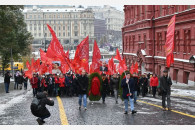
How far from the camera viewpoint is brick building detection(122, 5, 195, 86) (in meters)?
30.2

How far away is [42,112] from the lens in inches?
434

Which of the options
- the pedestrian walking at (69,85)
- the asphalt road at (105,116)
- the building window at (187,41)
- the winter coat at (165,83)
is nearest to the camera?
the asphalt road at (105,116)

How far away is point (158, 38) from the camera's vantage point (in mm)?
38375

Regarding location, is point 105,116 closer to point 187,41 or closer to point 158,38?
point 187,41

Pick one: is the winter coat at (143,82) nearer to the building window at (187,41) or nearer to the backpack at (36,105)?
the building window at (187,41)

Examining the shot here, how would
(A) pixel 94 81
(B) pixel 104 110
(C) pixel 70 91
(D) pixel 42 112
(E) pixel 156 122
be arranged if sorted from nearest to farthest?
(D) pixel 42 112 < (E) pixel 156 122 < (B) pixel 104 110 < (A) pixel 94 81 < (C) pixel 70 91

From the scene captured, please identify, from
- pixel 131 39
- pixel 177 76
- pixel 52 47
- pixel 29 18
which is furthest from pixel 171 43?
pixel 29 18

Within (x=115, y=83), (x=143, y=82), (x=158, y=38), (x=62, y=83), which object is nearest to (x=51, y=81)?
(x=62, y=83)

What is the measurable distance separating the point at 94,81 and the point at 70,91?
4.74m

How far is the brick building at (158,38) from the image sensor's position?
30.2 meters

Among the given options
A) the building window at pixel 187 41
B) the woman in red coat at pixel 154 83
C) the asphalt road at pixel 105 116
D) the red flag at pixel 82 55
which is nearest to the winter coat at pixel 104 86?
the asphalt road at pixel 105 116

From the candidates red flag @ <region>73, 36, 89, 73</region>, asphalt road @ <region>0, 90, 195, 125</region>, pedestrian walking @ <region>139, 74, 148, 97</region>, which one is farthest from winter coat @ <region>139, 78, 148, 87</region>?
asphalt road @ <region>0, 90, 195, 125</region>

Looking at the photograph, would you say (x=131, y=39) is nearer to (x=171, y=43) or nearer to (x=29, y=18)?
(x=171, y=43)

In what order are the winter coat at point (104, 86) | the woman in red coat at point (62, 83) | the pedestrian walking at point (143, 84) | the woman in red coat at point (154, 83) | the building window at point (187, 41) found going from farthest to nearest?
the building window at point (187, 41) < the woman in red coat at point (62, 83) < the pedestrian walking at point (143, 84) < the woman in red coat at point (154, 83) < the winter coat at point (104, 86)
